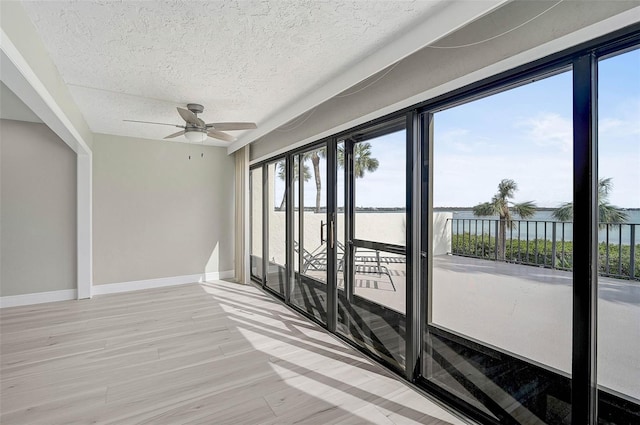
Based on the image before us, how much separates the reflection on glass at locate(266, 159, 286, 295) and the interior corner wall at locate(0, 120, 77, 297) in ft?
9.58

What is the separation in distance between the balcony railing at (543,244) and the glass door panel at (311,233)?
156cm

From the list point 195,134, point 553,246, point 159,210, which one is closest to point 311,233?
point 195,134

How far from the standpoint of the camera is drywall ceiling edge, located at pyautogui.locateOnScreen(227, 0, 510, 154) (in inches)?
68.2

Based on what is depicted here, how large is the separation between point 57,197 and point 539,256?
19.2 ft

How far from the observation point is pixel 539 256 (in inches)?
67.9

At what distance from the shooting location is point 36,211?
4.38 m

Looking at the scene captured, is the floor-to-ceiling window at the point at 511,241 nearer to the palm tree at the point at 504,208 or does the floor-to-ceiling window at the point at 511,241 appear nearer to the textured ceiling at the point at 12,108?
the palm tree at the point at 504,208

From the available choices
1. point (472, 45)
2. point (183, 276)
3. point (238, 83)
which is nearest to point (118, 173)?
point (183, 276)

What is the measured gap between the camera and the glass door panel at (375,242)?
257cm

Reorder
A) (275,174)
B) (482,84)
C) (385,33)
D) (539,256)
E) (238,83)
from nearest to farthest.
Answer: (539,256) → (482,84) → (385,33) → (238,83) → (275,174)

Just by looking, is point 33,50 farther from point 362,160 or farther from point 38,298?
point 38,298

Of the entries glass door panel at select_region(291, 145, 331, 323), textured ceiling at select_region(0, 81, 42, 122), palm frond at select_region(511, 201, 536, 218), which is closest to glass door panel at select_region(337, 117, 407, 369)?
glass door panel at select_region(291, 145, 331, 323)

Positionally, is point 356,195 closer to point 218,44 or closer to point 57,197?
point 218,44

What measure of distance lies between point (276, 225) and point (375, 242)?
7.34 feet
